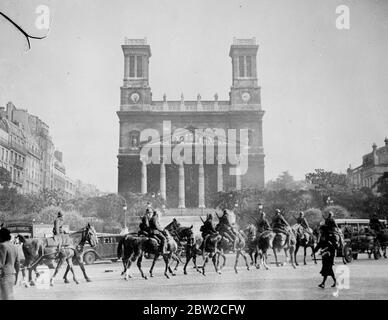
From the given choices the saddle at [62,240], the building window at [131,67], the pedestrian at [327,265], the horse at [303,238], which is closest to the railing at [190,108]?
the building window at [131,67]

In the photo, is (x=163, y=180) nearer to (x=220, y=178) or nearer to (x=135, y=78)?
(x=220, y=178)

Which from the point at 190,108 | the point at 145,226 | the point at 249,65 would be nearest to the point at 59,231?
the point at 145,226

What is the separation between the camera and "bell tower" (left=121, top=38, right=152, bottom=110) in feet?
189

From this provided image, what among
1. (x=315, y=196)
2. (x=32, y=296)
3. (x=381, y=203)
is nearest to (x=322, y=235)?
(x=32, y=296)

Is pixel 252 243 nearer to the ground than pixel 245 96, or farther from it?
nearer to the ground

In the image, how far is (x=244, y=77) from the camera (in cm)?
5934

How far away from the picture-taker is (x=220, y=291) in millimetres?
11578

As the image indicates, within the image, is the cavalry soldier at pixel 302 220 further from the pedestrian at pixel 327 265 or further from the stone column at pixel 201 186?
the stone column at pixel 201 186

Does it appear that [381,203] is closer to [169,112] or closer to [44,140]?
[44,140]

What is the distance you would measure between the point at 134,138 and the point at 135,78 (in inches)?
308

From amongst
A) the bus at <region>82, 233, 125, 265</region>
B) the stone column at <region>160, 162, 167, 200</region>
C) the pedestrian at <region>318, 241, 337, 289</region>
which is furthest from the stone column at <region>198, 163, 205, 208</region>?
the pedestrian at <region>318, 241, 337, 289</region>

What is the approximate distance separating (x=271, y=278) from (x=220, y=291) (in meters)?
3.03

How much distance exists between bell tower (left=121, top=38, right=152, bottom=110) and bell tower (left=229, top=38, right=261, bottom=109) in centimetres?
1105

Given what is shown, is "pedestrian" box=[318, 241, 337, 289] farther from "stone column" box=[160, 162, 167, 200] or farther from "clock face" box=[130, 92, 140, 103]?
"clock face" box=[130, 92, 140, 103]
